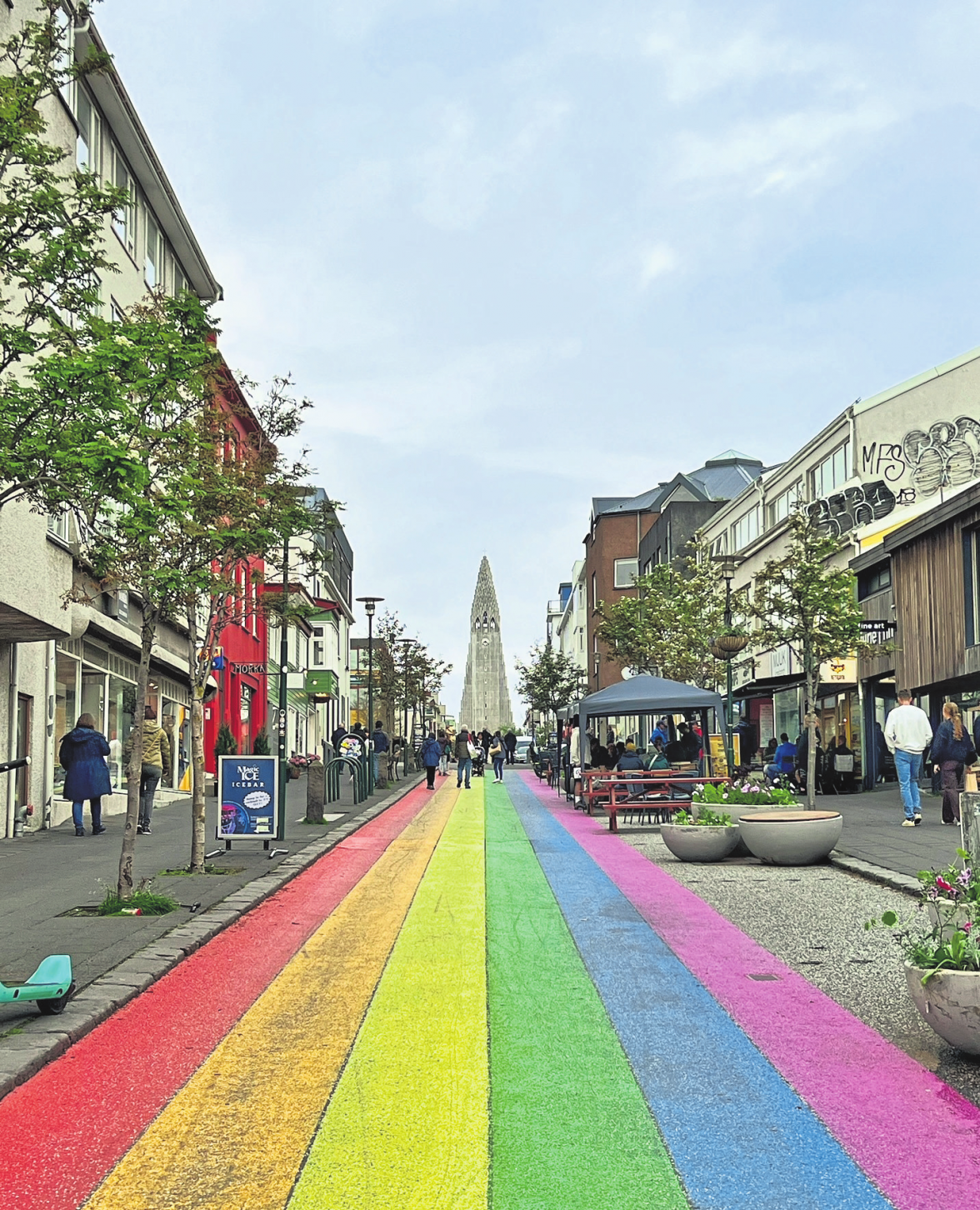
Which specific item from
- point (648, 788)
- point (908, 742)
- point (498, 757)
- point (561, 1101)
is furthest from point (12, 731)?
point (498, 757)

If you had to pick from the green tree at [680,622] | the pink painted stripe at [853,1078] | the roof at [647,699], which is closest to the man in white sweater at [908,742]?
the roof at [647,699]

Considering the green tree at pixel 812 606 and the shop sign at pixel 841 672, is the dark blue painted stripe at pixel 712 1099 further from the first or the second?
the shop sign at pixel 841 672

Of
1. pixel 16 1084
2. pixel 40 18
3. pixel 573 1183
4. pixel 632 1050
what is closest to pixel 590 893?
pixel 632 1050

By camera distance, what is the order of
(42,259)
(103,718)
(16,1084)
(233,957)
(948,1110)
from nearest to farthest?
(948,1110) < (16,1084) < (42,259) < (233,957) < (103,718)

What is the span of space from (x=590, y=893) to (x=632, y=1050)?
20.8 ft

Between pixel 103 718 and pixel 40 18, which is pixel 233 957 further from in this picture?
pixel 103 718

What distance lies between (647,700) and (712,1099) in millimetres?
20015

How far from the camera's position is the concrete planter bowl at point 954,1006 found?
575 centimetres

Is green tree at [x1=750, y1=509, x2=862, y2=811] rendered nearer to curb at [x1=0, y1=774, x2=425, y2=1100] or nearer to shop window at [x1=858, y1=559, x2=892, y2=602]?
shop window at [x1=858, y1=559, x2=892, y2=602]

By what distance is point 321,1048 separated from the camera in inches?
254

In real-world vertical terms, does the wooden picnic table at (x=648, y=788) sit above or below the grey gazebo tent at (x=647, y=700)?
below

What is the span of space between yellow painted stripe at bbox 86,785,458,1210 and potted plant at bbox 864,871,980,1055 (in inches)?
103

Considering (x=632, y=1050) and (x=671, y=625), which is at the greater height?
(x=671, y=625)

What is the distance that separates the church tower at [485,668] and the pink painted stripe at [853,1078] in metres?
167
